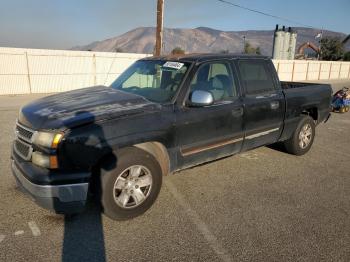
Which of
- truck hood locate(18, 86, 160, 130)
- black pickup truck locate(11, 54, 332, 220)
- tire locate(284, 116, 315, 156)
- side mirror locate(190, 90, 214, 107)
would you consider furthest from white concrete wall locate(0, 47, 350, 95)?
side mirror locate(190, 90, 214, 107)

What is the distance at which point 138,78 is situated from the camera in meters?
4.68

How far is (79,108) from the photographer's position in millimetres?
3520

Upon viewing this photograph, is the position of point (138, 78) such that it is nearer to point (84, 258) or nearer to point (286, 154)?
point (84, 258)

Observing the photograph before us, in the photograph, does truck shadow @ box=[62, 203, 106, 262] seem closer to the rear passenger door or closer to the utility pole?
the rear passenger door

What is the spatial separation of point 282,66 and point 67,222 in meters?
30.4

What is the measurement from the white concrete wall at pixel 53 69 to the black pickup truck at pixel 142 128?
48.5 feet

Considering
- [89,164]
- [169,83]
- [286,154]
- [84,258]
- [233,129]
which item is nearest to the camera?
[84,258]

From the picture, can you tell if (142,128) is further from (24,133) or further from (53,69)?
(53,69)

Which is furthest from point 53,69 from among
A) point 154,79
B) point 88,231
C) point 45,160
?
point 88,231

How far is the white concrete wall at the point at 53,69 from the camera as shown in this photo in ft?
55.7

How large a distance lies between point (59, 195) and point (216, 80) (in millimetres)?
2611

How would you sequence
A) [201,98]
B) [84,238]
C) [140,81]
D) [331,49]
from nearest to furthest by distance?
[84,238] < [201,98] < [140,81] < [331,49]

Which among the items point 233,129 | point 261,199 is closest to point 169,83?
point 233,129

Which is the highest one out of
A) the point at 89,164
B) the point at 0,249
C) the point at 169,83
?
the point at 169,83
